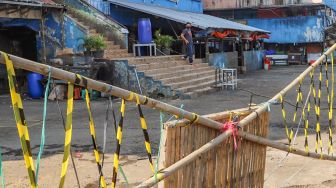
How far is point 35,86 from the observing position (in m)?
14.0

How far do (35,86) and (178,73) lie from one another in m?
4.96

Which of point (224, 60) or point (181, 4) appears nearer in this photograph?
point (224, 60)

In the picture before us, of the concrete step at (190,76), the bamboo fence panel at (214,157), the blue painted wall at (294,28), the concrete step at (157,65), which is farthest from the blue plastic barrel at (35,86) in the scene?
the blue painted wall at (294,28)

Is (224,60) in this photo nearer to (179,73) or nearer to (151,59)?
(179,73)

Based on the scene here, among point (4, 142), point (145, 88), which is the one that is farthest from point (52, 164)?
point (145, 88)

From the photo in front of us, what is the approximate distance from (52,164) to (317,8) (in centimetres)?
2996

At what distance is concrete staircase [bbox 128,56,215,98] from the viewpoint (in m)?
14.0

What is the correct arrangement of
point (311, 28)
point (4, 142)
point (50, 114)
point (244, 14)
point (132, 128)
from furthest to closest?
point (244, 14), point (311, 28), point (50, 114), point (132, 128), point (4, 142)

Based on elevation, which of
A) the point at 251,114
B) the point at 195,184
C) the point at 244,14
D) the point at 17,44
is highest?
the point at 244,14

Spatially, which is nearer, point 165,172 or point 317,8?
point 165,172

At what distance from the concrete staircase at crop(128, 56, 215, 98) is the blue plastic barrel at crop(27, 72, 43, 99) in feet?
10.2

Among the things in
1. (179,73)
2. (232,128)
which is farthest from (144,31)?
(232,128)

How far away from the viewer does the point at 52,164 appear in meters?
6.23

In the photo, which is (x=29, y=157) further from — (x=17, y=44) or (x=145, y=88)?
(x=17, y=44)
